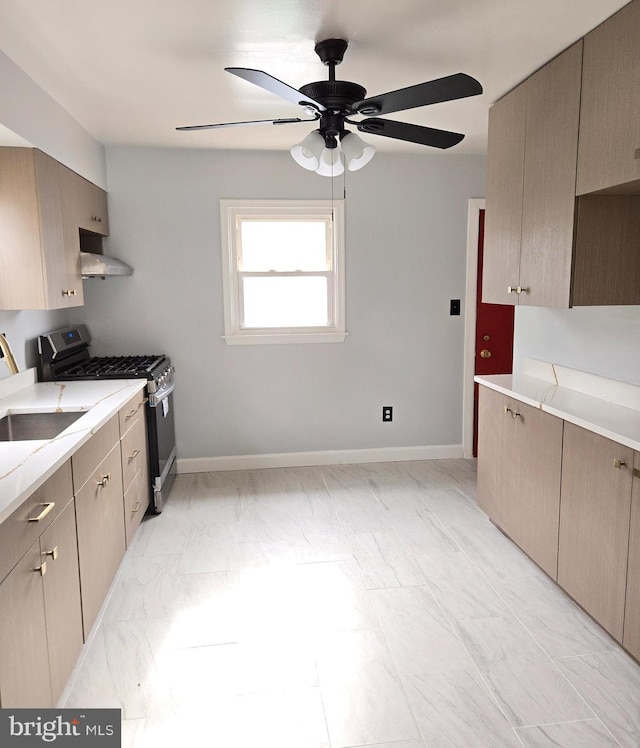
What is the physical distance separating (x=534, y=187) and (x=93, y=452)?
233 cm

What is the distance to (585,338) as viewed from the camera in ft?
9.20

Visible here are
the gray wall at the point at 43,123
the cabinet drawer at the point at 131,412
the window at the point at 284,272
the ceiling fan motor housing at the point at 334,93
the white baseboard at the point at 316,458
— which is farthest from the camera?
the white baseboard at the point at 316,458

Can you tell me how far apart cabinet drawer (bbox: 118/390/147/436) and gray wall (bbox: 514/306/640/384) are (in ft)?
7.38

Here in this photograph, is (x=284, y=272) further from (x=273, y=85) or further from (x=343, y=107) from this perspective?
(x=273, y=85)

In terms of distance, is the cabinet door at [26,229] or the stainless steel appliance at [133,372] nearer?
the cabinet door at [26,229]

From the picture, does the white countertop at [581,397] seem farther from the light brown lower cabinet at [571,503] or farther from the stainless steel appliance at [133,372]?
the stainless steel appliance at [133,372]

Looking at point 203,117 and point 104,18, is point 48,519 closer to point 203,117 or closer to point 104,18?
point 104,18

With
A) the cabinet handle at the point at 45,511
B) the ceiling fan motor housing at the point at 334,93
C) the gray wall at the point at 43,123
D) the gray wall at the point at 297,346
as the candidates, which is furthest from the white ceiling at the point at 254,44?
the cabinet handle at the point at 45,511

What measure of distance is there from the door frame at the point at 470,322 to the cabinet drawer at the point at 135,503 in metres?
2.55

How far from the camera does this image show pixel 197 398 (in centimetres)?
432

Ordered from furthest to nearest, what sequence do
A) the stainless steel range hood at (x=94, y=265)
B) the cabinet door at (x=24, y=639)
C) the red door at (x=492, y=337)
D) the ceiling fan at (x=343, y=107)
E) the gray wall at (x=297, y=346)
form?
the red door at (x=492, y=337) < the gray wall at (x=297, y=346) < the stainless steel range hood at (x=94, y=265) < the ceiling fan at (x=343, y=107) < the cabinet door at (x=24, y=639)

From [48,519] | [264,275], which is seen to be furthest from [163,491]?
[48,519]

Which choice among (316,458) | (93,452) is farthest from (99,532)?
(316,458)

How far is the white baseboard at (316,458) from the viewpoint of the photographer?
14.4ft
